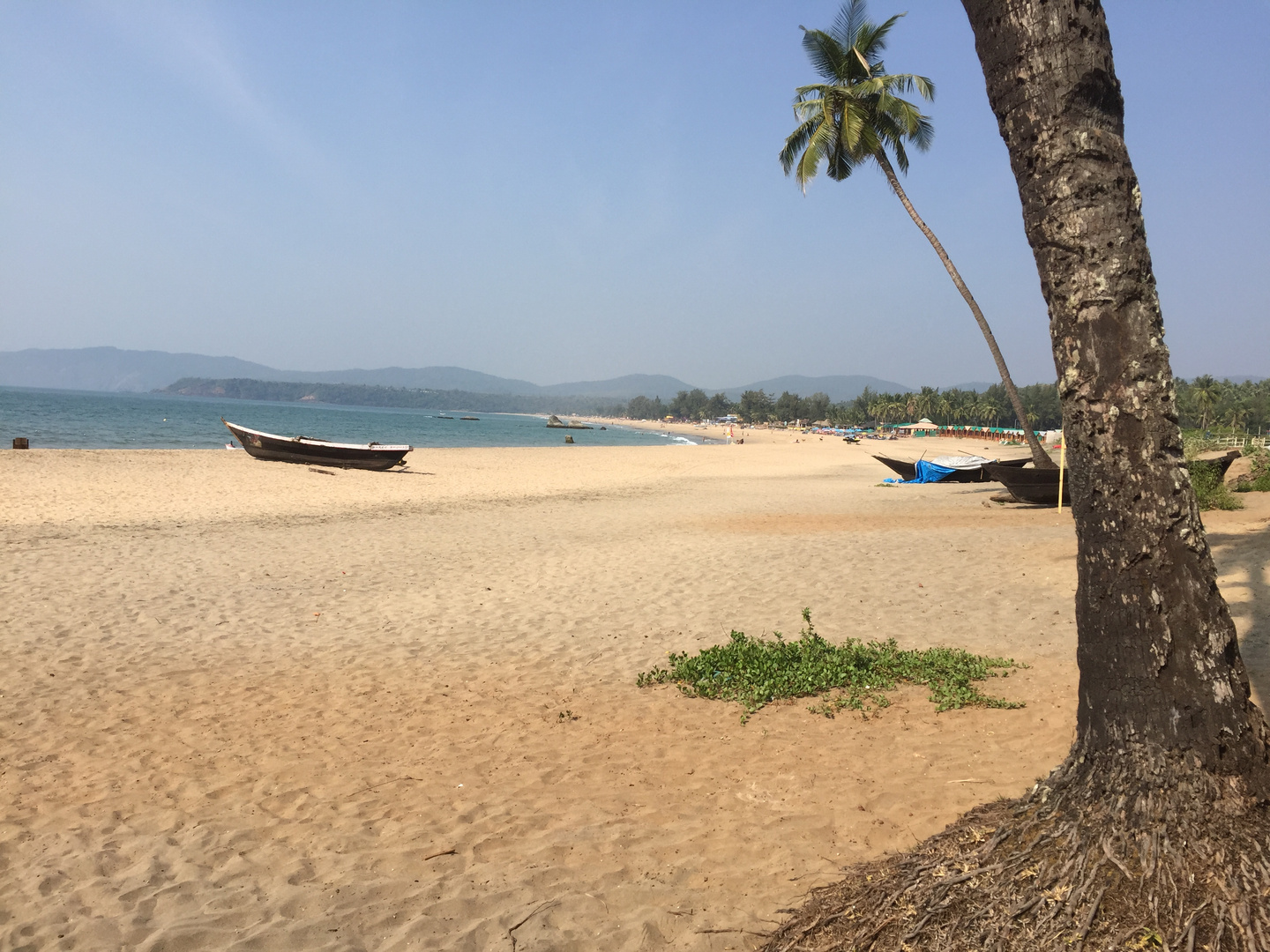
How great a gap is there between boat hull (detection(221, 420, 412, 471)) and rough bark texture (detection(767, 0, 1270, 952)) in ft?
84.9

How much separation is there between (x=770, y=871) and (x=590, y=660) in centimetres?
367

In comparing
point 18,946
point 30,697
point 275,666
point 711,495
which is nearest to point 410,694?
point 275,666

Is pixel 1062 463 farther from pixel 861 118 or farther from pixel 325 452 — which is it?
pixel 325 452

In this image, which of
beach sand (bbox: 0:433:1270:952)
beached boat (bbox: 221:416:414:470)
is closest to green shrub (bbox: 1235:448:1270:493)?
beach sand (bbox: 0:433:1270:952)

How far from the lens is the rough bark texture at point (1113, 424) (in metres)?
2.72

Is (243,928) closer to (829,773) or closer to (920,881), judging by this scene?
(920,881)

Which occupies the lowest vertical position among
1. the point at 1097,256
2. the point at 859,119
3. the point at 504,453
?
the point at 504,453

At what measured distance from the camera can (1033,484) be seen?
16.3 meters

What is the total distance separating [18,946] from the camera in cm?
314

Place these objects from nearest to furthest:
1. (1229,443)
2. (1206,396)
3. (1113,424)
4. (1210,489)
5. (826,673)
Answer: (1113,424) < (826,673) < (1210,489) < (1229,443) < (1206,396)

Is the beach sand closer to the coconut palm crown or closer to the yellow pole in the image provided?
the yellow pole

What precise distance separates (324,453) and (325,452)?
0.32ft

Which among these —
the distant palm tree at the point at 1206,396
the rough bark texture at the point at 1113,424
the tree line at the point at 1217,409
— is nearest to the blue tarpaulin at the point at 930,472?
the rough bark texture at the point at 1113,424

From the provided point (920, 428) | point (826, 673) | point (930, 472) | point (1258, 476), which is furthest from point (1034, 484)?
point (920, 428)
